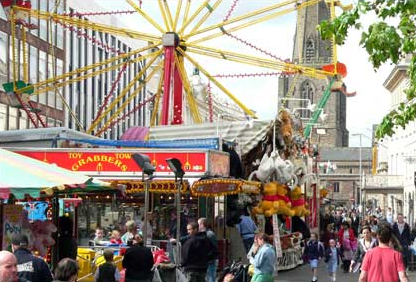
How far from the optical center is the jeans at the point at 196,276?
17016 mm

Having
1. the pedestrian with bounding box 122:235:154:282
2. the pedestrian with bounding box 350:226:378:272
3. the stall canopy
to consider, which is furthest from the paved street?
the stall canopy

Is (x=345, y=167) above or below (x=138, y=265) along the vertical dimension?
above

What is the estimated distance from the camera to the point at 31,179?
12031 mm

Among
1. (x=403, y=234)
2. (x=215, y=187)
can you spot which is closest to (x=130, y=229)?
(x=215, y=187)

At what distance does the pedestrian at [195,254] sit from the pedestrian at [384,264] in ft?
18.2

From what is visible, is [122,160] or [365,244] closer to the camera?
[365,244]

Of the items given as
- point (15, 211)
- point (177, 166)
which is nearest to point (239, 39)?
point (177, 166)

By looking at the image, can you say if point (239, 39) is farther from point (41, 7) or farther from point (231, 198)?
point (41, 7)

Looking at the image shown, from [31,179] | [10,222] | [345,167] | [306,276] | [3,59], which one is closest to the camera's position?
[31,179]

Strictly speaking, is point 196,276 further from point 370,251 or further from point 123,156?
point 123,156

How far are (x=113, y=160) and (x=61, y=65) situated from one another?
3491 cm

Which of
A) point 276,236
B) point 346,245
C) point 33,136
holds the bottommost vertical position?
point 346,245

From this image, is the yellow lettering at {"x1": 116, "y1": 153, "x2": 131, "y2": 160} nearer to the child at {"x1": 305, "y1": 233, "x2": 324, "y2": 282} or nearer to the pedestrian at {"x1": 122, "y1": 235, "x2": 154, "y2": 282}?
the child at {"x1": 305, "y1": 233, "x2": 324, "y2": 282}

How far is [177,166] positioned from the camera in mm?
17047
